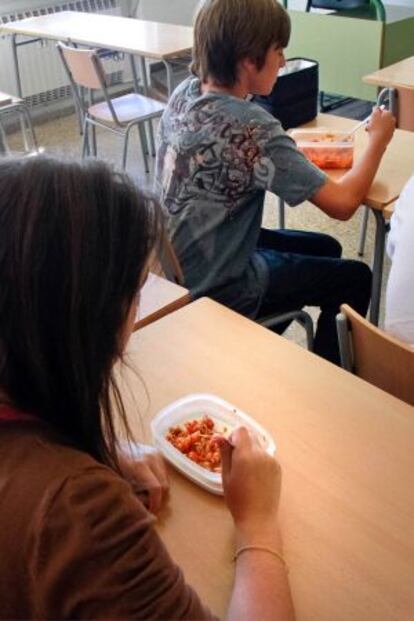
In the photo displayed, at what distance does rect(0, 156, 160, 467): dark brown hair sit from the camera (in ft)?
1.90

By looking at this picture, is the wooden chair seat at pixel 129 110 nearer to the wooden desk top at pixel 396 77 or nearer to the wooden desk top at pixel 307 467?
the wooden desk top at pixel 396 77

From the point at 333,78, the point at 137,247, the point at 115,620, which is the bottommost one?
the point at 333,78

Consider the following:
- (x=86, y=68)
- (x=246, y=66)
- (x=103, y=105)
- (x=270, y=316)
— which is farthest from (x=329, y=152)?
(x=103, y=105)

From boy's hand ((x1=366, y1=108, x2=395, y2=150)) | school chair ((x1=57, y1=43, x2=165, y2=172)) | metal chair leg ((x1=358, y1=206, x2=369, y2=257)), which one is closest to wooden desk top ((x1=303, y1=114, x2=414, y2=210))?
boy's hand ((x1=366, y1=108, x2=395, y2=150))

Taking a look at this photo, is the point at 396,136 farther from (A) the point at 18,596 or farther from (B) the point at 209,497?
(A) the point at 18,596

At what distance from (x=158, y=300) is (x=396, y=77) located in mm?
1773

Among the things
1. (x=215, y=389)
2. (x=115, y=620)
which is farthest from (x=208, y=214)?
(x=115, y=620)

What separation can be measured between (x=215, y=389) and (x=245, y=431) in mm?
205

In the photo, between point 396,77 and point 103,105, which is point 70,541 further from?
point 103,105

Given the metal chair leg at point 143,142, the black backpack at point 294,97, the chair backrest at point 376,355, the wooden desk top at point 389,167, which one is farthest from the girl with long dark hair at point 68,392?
the metal chair leg at point 143,142

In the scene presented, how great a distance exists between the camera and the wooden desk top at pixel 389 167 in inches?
70.4

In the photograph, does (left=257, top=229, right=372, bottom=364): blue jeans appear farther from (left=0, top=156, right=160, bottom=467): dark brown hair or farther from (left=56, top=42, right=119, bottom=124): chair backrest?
(left=56, top=42, right=119, bottom=124): chair backrest

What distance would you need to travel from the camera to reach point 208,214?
164cm

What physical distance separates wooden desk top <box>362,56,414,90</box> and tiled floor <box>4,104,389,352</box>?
26.7 inches
